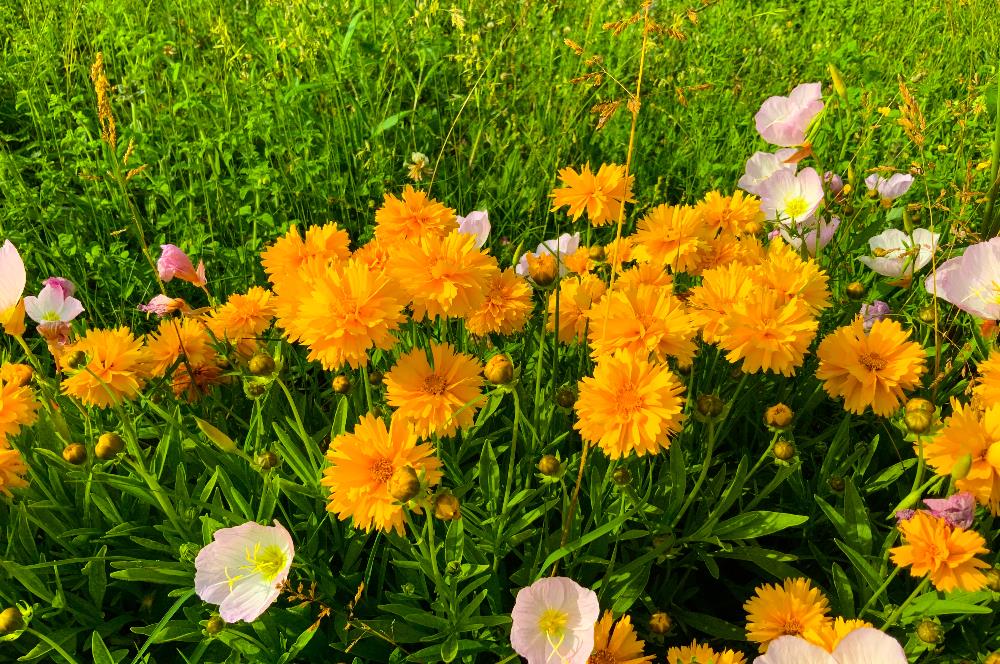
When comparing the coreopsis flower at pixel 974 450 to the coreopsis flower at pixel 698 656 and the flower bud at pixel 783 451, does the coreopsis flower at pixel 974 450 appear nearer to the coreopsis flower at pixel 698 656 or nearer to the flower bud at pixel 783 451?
the flower bud at pixel 783 451

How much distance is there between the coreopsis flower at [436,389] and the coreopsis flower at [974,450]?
64 cm

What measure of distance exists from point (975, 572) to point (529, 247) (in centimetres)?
151

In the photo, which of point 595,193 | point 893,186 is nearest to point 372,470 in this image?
point 595,193

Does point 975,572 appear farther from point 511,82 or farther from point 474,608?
point 511,82

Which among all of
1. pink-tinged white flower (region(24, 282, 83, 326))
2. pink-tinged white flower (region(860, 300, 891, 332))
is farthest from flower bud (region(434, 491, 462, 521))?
pink-tinged white flower (region(860, 300, 891, 332))

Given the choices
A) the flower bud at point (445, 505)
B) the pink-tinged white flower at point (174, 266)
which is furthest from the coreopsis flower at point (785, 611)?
the pink-tinged white flower at point (174, 266)

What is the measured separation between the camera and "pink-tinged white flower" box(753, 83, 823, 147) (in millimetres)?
1626

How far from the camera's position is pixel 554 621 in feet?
3.31

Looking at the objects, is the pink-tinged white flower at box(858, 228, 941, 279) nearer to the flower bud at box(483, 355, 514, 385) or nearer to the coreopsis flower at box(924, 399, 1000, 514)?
the coreopsis flower at box(924, 399, 1000, 514)

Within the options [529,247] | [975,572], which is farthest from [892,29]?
[975,572]

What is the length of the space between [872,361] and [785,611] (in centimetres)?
41

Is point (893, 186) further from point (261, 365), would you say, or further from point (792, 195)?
point (261, 365)

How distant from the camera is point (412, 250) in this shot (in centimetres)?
104

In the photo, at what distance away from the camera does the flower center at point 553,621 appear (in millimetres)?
1006
